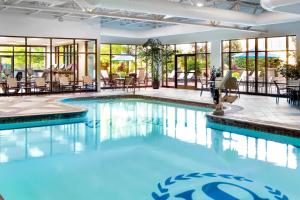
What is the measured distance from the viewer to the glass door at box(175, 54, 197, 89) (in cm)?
1961

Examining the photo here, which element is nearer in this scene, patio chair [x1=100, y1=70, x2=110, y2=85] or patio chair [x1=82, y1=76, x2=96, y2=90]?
patio chair [x1=82, y1=76, x2=96, y2=90]

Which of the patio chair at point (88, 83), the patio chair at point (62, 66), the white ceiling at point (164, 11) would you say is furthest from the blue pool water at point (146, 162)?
the patio chair at point (62, 66)

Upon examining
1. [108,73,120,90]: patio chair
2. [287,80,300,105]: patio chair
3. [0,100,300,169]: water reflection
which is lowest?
[0,100,300,169]: water reflection

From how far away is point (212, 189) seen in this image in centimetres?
461

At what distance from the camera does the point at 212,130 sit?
8.77 m

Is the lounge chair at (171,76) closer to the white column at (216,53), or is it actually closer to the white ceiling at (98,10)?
the white ceiling at (98,10)

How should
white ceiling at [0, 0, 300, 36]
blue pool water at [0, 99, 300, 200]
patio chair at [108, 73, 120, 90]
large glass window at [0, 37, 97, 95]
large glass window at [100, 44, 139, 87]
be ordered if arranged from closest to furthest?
1. blue pool water at [0, 99, 300, 200]
2. white ceiling at [0, 0, 300, 36]
3. large glass window at [0, 37, 97, 95]
4. patio chair at [108, 73, 120, 90]
5. large glass window at [100, 44, 139, 87]

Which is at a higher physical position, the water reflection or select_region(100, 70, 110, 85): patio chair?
select_region(100, 70, 110, 85): patio chair

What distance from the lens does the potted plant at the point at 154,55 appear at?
2017cm

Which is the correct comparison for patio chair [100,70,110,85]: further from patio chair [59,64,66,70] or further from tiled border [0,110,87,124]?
tiled border [0,110,87,124]

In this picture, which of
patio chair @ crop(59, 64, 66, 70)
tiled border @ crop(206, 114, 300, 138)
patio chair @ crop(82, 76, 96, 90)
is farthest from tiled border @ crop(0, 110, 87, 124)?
patio chair @ crop(59, 64, 66, 70)

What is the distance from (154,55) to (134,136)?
12.7 m

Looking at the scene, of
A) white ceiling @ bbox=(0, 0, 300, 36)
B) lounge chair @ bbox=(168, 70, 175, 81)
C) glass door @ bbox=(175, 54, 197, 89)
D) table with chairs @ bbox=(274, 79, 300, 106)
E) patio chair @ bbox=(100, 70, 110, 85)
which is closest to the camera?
white ceiling @ bbox=(0, 0, 300, 36)

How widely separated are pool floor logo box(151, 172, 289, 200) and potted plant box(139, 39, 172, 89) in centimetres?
1542
